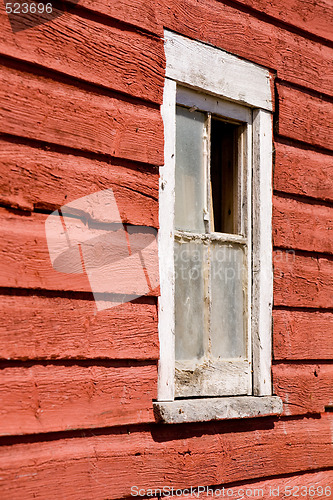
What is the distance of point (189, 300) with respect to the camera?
308 cm

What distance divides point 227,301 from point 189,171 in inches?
27.5

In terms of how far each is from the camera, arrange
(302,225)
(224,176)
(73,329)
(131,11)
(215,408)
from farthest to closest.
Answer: (302,225) < (224,176) < (215,408) < (131,11) < (73,329)

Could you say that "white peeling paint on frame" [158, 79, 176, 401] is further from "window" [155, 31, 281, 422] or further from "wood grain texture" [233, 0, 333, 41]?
"wood grain texture" [233, 0, 333, 41]

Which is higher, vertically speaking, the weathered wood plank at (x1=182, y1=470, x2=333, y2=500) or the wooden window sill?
the wooden window sill

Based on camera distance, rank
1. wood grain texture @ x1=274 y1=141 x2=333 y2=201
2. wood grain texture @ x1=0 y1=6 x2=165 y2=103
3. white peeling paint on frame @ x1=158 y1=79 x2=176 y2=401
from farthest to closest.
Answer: wood grain texture @ x1=274 y1=141 x2=333 y2=201 → white peeling paint on frame @ x1=158 y1=79 x2=176 y2=401 → wood grain texture @ x1=0 y1=6 x2=165 y2=103

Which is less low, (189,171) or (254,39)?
(254,39)

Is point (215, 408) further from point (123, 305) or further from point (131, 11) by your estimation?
point (131, 11)

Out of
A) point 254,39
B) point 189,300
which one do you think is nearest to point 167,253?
point 189,300

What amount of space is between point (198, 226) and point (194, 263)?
0.63 feet

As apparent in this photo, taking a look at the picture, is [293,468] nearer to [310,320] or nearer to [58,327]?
[310,320]

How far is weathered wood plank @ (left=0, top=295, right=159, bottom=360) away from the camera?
2297 mm

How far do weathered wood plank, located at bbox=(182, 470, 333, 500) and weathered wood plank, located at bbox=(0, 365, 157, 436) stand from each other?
0.53 meters

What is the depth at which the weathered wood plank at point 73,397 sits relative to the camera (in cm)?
228

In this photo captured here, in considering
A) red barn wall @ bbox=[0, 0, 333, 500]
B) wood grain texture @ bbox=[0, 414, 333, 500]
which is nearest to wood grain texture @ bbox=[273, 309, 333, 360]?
red barn wall @ bbox=[0, 0, 333, 500]
